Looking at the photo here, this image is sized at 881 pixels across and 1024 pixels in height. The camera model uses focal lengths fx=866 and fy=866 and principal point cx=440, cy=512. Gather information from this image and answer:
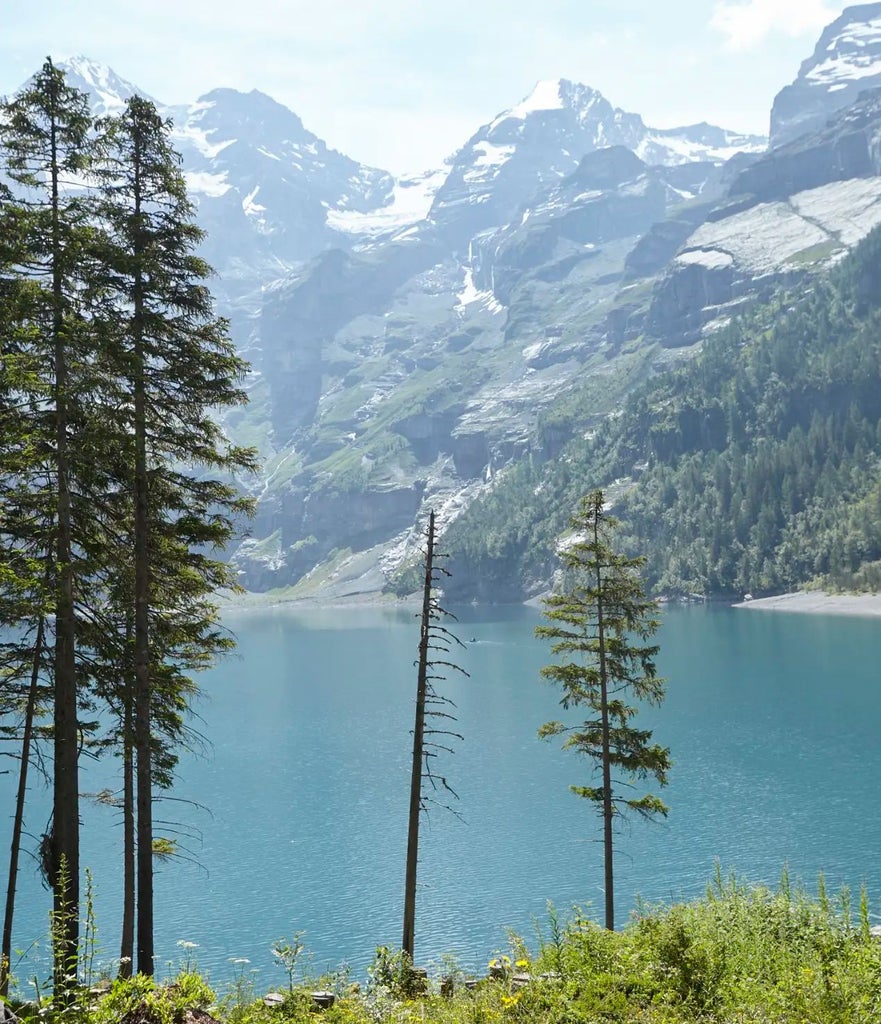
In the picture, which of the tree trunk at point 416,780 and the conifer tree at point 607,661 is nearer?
the tree trunk at point 416,780

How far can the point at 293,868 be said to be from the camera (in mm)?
55625

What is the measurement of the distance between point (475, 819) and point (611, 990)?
164 ft

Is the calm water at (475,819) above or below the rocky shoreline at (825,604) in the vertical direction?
below

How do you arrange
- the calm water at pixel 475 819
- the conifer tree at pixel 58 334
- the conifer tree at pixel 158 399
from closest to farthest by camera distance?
the conifer tree at pixel 58 334 < the conifer tree at pixel 158 399 < the calm water at pixel 475 819

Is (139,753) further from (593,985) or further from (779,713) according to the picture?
(779,713)

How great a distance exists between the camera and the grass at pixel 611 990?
1301 cm

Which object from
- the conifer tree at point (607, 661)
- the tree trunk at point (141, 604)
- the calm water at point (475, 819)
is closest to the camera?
the tree trunk at point (141, 604)

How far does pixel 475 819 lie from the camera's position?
62.4 meters

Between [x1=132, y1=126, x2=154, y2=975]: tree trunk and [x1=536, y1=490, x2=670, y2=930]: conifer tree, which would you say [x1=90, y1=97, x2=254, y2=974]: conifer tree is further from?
[x1=536, y1=490, x2=670, y2=930]: conifer tree

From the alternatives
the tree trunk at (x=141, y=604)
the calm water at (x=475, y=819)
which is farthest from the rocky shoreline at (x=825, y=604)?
the tree trunk at (x=141, y=604)

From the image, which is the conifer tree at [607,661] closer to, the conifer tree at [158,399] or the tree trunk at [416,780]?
the tree trunk at [416,780]

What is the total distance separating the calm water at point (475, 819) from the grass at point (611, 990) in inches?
488

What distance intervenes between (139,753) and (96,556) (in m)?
4.90

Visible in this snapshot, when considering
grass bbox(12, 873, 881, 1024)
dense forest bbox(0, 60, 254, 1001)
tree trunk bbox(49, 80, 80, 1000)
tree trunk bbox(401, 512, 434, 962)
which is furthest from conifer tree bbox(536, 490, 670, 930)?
tree trunk bbox(49, 80, 80, 1000)
